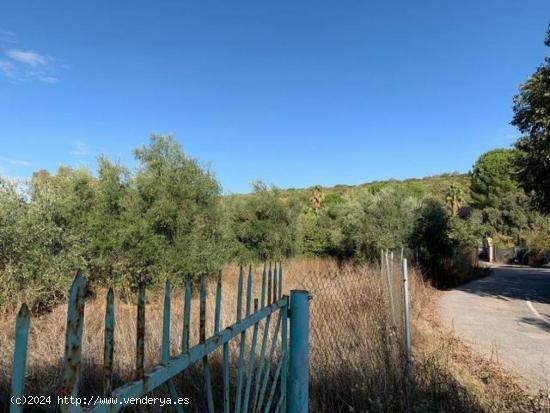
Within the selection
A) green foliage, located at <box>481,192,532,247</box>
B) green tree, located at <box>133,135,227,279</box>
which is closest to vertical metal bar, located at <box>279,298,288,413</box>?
green tree, located at <box>133,135,227,279</box>

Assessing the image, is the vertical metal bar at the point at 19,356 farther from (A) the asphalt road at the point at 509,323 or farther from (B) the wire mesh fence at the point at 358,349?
(A) the asphalt road at the point at 509,323

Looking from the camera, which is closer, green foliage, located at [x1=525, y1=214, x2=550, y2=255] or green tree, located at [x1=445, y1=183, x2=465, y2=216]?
green foliage, located at [x1=525, y1=214, x2=550, y2=255]

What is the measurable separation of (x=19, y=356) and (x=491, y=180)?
5761 centimetres

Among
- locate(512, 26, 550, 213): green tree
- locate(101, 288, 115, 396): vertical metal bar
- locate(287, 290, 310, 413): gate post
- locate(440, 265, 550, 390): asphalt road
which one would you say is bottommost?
locate(440, 265, 550, 390): asphalt road

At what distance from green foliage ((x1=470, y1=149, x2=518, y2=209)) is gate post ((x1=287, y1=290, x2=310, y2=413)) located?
51.4 metres

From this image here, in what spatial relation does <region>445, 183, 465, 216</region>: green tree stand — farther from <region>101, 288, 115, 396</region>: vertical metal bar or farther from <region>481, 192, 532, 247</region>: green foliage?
<region>101, 288, 115, 396</region>: vertical metal bar

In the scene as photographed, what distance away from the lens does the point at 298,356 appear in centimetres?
236

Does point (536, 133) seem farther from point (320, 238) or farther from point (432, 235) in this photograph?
point (320, 238)

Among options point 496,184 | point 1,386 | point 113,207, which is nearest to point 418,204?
point 113,207

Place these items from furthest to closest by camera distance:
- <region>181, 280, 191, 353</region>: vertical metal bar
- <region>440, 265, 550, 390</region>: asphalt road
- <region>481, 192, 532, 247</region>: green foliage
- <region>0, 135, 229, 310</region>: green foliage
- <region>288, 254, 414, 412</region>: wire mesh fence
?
<region>481, 192, 532, 247</region>: green foliage, <region>0, 135, 229, 310</region>: green foliage, <region>440, 265, 550, 390</region>: asphalt road, <region>288, 254, 414, 412</region>: wire mesh fence, <region>181, 280, 191, 353</region>: vertical metal bar

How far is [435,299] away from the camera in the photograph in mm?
14586

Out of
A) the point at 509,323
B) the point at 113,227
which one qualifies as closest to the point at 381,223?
the point at 509,323

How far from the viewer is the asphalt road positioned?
7.07 metres

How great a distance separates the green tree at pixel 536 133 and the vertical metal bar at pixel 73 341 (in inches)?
530
